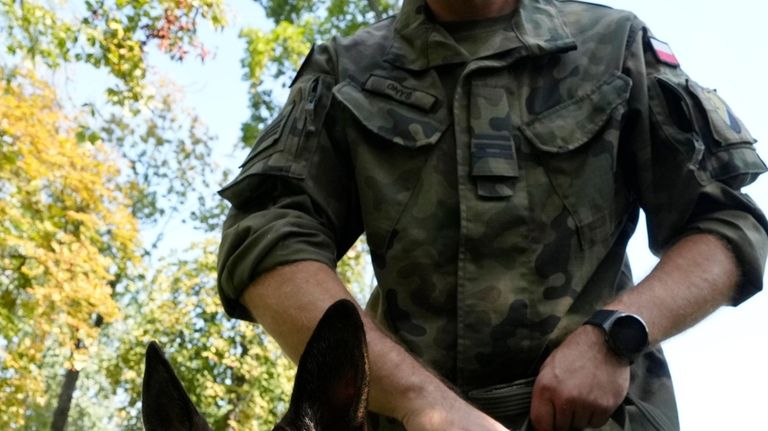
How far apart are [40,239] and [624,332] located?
14903 mm

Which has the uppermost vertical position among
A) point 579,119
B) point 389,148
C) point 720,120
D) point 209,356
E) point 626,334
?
point 389,148

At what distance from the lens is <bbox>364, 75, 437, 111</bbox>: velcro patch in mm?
3641

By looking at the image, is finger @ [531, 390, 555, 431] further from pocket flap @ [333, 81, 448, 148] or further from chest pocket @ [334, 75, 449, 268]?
pocket flap @ [333, 81, 448, 148]

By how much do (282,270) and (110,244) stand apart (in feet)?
66.3

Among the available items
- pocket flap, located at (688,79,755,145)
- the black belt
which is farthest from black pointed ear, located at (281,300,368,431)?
pocket flap, located at (688,79,755,145)

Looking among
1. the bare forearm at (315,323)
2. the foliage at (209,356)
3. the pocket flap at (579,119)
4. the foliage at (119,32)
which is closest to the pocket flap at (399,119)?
the pocket flap at (579,119)

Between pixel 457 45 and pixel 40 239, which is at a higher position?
pixel 457 45

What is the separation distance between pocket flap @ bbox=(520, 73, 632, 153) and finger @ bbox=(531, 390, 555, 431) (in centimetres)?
76

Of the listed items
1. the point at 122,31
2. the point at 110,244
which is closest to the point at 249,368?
the point at 110,244

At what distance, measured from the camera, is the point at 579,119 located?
11.7 feet

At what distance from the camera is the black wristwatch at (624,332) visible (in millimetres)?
3148

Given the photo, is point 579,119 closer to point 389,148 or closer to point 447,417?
point 389,148

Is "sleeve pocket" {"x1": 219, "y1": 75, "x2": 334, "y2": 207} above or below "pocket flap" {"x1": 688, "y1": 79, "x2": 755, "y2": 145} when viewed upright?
above

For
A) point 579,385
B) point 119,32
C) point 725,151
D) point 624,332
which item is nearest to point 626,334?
point 624,332
